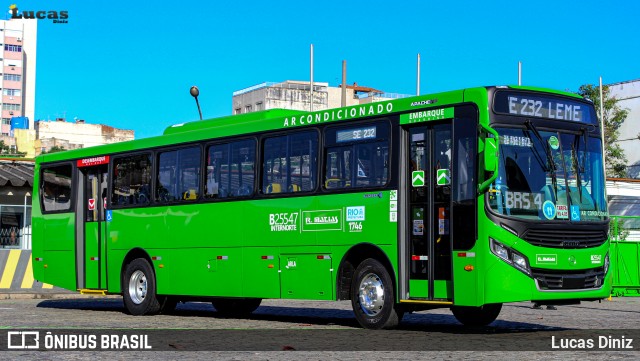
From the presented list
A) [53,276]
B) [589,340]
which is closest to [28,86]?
[53,276]

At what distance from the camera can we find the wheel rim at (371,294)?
51.2 ft

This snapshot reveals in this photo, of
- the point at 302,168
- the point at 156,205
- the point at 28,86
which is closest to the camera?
the point at 302,168

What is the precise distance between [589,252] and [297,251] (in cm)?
486

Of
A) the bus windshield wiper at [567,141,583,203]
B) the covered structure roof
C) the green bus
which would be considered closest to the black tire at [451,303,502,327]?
the green bus

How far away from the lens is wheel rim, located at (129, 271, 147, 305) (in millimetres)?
20969

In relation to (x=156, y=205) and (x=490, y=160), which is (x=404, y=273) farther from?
(x=156, y=205)

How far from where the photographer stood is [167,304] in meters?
21.3

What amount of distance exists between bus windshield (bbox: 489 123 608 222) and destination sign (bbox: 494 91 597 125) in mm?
244

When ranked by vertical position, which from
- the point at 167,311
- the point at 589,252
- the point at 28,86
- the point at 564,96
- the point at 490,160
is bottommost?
the point at 167,311

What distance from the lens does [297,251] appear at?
56.5ft

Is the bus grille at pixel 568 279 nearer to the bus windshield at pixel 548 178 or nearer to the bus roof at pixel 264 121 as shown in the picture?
the bus windshield at pixel 548 178

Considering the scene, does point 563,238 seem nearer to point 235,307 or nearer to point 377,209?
point 377,209

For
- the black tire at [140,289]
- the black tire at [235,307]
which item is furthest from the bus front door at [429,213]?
the black tire at [140,289]

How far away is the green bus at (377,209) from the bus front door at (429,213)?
0.07ft
